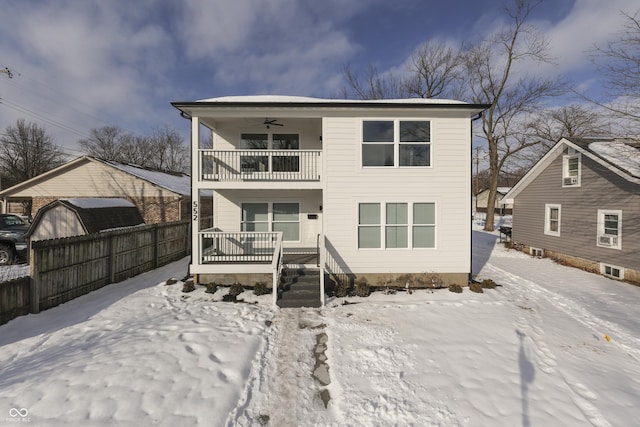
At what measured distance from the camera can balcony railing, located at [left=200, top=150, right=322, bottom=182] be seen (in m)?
9.06

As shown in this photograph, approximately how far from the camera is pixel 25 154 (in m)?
37.7

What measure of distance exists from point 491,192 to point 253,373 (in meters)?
24.4

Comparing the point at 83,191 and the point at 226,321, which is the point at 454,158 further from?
the point at 83,191

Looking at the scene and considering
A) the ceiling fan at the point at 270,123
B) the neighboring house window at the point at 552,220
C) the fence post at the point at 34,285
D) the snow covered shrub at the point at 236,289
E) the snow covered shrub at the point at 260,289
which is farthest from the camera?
the neighboring house window at the point at 552,220

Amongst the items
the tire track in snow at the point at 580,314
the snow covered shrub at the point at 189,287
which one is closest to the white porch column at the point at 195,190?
the snow covered shrub at the point at 189,287

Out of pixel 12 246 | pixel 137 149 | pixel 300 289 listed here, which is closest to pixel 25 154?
pixel 137 149

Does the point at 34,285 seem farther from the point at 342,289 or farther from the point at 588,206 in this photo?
the point at 588,206

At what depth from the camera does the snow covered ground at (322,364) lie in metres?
3.75

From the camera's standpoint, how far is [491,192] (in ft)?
73.7

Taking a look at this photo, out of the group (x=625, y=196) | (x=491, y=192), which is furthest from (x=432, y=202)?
(x=491, y=192)

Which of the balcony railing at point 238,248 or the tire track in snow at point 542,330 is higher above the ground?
the balcony railing at point 238,248

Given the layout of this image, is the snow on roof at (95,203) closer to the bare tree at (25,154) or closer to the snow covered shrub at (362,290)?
the snow covered shrub at (362,290)

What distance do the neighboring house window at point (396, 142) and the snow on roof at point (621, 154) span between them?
315 inches

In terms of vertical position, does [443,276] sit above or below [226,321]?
above
